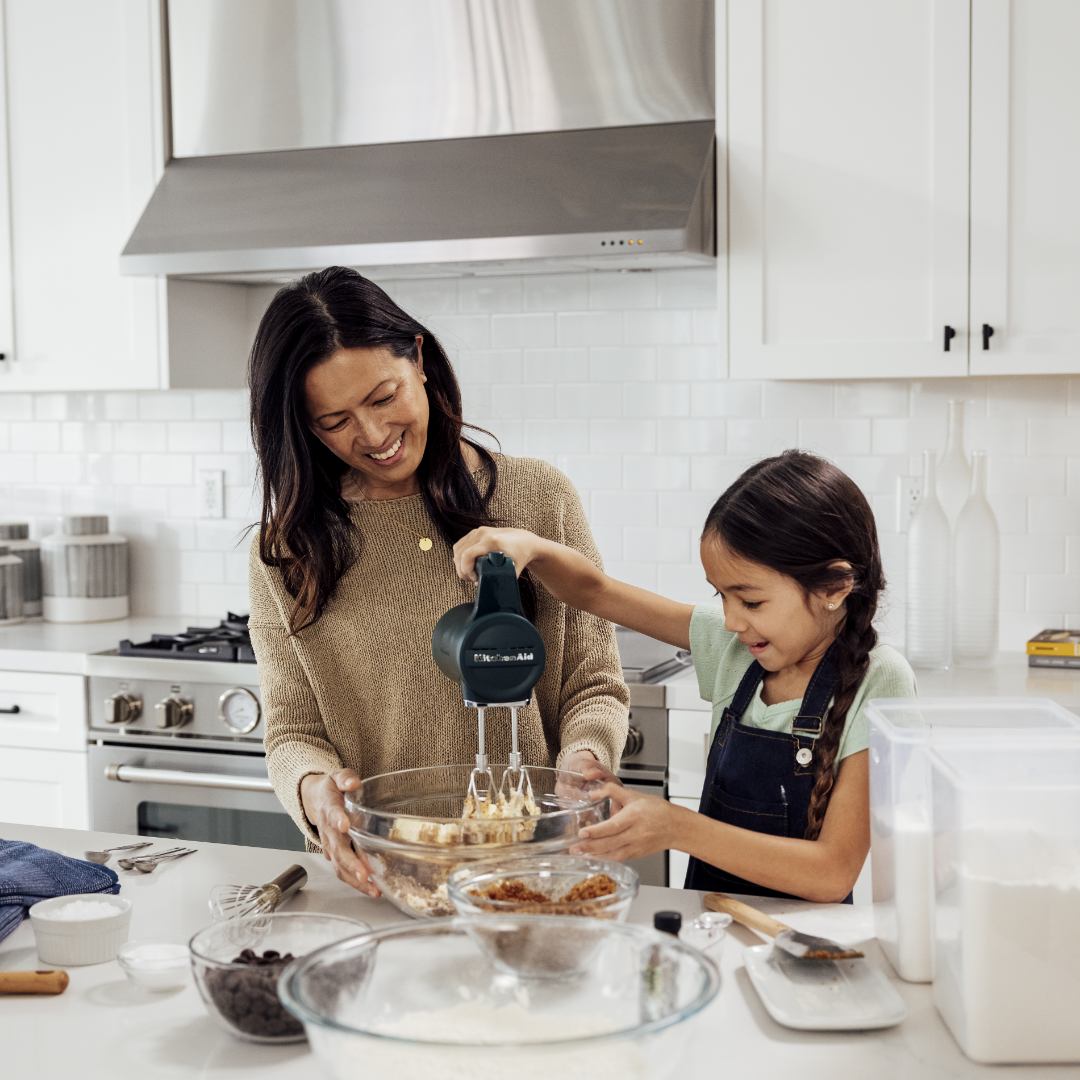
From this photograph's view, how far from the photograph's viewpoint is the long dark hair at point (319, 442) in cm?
157

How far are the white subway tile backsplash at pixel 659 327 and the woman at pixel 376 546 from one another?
1.29m

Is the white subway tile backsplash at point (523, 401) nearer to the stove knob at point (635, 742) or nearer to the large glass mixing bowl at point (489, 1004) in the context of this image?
the stove knob at point (635, 742)

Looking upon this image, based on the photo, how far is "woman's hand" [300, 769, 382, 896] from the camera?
1.27m

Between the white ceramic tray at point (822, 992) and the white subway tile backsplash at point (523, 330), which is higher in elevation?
the white subway tile backsplash at point (523, 330)

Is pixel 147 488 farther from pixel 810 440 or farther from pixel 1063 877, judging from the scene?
pixel 1063 877

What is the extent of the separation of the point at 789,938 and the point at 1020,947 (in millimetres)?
244

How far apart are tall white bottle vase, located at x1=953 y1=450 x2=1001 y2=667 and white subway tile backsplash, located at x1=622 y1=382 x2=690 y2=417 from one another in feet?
2.35

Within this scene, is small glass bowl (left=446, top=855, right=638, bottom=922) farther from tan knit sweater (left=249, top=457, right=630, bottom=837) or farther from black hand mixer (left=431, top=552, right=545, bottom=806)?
tan knit sweater (left=249, top=457, right=630, bottom=837)

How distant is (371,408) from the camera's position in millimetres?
1578

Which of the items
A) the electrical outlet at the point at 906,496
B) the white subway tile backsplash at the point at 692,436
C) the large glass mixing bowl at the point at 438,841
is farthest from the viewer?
the white subway tile backsplash at the point at 692,436

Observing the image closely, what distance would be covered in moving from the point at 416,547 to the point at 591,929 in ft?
2.88

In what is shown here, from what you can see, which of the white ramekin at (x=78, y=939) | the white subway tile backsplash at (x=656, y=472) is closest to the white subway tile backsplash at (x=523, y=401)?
the white subway tile backsplash at (x=656, y=472)

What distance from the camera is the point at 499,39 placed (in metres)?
2.71

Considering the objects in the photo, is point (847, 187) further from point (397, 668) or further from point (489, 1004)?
point (489, 1004)
